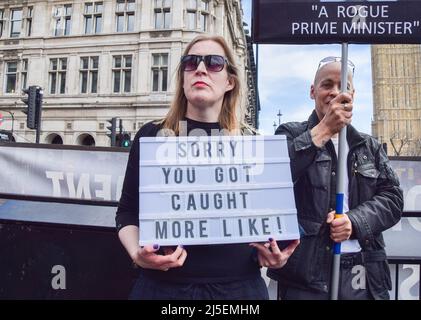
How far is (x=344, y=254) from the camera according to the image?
7.34 ft

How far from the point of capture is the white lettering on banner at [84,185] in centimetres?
347

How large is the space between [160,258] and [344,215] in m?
1.06

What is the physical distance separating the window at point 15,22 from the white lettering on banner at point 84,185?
3422 cm

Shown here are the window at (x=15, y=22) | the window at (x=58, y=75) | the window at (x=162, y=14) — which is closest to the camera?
the window at (x=162, y=14)

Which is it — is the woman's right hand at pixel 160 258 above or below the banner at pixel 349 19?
below

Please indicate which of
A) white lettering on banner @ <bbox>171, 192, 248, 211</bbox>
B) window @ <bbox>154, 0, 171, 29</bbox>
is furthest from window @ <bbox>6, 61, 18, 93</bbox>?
white lettering on banner @ <bbox>171, 192, 248, 211</bbox>

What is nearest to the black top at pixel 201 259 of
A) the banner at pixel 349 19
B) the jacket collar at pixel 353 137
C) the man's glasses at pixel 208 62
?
the man's glasses at pixel 208 62

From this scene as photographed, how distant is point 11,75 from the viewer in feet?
104

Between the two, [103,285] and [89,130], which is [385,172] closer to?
[103,285]

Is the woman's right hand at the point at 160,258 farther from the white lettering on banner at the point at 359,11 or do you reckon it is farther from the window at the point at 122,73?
the window at the point at 122,73

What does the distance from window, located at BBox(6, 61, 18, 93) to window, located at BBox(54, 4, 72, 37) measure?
4.69 meters

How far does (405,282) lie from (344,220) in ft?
5.86

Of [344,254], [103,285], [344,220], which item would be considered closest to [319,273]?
[344,254]

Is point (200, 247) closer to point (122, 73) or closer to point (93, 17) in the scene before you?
point (122, 73)
